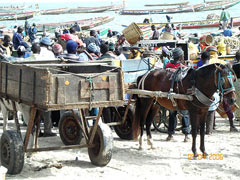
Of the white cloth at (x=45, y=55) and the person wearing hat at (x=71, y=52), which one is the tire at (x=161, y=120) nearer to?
the person wearing hat at (x=71, y=52)

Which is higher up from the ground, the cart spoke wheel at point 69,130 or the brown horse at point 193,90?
the brown horse at point 193,90

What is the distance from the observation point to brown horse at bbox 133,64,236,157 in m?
8.41

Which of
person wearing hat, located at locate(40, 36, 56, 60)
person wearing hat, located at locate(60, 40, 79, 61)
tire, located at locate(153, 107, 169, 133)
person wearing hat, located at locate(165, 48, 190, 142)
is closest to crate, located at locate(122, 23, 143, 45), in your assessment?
tire, located at locate(153, 107, 169, 133)

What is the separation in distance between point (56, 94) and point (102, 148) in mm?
1565

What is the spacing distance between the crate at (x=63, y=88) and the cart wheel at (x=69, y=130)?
6.57 feet

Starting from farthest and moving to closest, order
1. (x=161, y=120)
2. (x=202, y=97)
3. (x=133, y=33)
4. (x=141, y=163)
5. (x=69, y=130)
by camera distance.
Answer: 1. (x=133, y=33)
2. (x=161, y=120)
3. (x=69, y=130)
4. (x=202, y=97)
5. (x=141, y=163)

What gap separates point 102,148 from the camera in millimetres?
7812

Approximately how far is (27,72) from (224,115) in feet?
21.0

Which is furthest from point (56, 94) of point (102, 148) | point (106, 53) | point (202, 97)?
point (106, 53)

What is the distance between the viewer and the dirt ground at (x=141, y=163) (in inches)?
298

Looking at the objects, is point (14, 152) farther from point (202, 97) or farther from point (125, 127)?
point (125, 127)

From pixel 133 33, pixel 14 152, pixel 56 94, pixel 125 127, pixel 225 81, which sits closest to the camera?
pixel 56 94

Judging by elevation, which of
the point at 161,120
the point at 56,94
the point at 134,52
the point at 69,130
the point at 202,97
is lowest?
the point at 161,120

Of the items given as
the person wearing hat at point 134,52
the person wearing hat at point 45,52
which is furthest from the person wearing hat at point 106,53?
the person wearing hat at point 134,52
